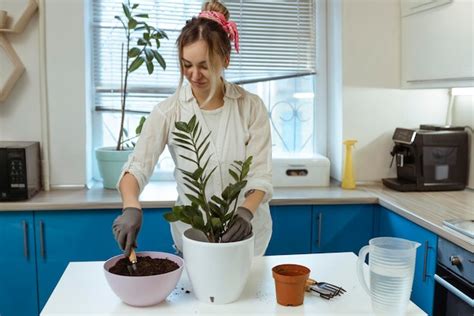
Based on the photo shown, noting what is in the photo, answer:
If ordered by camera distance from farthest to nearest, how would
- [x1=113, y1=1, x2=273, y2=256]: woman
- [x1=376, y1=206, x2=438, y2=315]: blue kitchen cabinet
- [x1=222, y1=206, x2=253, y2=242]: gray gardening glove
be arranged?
[x1=376, y1=206, x2=438, y2=315]: blue kitchen cabinet, [x1=113, y1=1, x2=273, y2=256]: woman, [x1=222, y1=206, x2=253, y2=242]: gray gardening glove

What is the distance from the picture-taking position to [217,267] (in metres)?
1.13

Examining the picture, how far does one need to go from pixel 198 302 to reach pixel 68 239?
1390 millimetres

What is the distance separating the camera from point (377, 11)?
2.81m

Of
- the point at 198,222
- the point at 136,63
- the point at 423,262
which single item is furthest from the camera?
the point at 136,63

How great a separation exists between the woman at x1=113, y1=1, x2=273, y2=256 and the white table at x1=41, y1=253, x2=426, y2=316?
0.72ft

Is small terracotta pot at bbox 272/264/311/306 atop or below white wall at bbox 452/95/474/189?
below

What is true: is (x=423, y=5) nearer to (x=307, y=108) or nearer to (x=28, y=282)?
(x=307, y=108)

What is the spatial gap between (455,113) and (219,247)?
85.5 inches

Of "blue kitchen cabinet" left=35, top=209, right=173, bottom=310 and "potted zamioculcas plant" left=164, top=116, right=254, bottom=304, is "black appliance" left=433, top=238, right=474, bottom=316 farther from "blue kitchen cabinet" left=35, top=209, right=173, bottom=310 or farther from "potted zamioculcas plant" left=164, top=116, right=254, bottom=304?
"blue kitchen cabinet" left=35, top=209, right=173, bottom=310

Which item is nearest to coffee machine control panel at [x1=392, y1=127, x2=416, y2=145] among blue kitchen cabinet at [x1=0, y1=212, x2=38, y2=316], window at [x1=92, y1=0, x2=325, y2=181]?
window at [x1=92, y1=0, x2=325, y2=181]

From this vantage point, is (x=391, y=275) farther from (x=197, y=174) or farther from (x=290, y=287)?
(x=197, y=174)

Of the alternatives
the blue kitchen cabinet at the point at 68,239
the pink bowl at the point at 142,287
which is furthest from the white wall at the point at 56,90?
the pink bowl at the point at 142,287

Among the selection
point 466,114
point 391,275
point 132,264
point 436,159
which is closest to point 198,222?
point 132,264

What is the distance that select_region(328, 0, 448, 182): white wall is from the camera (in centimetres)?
281
